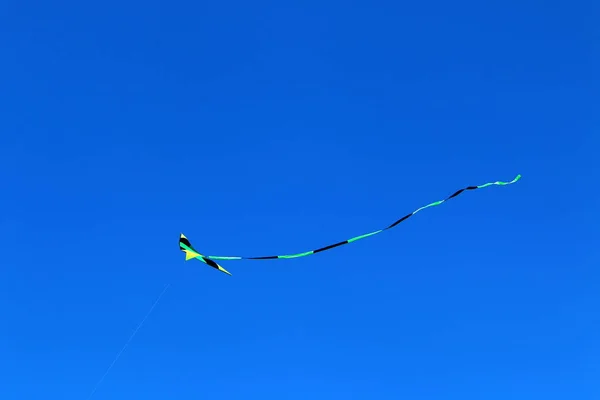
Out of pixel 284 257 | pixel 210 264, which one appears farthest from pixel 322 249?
pixel 210 264

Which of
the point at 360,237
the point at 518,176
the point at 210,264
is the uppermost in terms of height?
the point at 518,176

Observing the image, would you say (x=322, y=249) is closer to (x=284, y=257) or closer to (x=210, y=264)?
(x=284, y=257)

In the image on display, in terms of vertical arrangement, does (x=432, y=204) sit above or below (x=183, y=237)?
above

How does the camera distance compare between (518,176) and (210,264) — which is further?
(518,176)

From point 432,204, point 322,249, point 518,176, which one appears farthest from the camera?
point 518,176

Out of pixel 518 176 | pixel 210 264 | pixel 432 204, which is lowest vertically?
pixel 210 264

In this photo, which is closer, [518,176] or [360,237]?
[360,237]

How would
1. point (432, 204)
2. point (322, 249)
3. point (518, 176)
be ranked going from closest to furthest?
point (322, 249)
point (432, 204)
point (518, 176)

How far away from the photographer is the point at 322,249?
1277 cm

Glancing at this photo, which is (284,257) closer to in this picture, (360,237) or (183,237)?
(360,237)

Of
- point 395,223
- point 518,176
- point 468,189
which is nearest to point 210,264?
point 395,223

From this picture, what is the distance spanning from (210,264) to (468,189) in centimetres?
549

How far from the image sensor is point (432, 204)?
14016 millimetres

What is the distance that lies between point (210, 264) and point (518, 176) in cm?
780
